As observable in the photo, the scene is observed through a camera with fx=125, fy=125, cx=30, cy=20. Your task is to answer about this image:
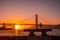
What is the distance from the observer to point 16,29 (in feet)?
19.7

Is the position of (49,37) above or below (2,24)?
below

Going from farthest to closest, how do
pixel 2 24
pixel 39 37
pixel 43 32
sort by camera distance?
pixel 2 24
pixel 43 32
pixel 39 37

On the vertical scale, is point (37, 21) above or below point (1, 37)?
above

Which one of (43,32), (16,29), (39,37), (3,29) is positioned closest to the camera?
(39,37)

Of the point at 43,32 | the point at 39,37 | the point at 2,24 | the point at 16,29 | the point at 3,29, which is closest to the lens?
the point at 39,37

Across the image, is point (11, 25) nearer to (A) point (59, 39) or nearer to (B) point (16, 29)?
(B) point (16, 29)

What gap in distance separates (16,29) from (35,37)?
6.69 ft

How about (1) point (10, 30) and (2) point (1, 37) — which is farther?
(1) point (10, 30)

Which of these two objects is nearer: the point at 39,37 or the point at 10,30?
the point at 39,37

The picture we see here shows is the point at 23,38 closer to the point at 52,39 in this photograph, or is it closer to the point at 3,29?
the point at 52,39

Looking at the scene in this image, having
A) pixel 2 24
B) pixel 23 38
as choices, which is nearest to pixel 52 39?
pixel 23 38

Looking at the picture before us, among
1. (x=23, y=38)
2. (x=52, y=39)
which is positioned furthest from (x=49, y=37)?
(x=23, y=38)

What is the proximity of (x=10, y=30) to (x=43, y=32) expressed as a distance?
2.05 metres

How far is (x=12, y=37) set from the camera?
414 cm
